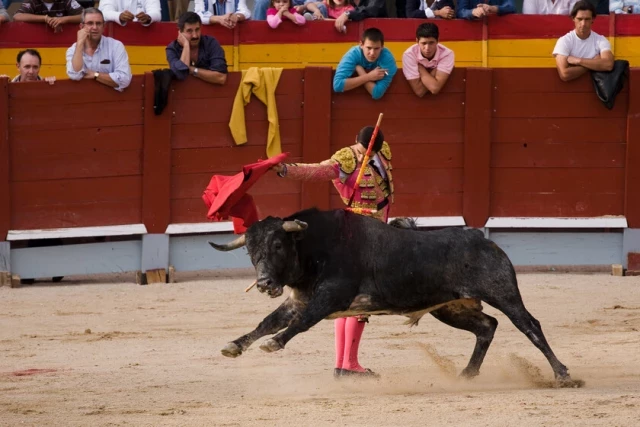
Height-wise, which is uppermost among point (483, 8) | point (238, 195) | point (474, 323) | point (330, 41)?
point (483, 8)

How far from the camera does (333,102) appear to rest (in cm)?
986

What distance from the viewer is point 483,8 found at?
10477mm

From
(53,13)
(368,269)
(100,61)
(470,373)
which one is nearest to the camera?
(368,269)

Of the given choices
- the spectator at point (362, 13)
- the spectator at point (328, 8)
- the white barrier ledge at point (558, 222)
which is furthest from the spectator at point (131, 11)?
the white barrier ledge at point (558, 222)

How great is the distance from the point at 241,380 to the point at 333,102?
3.49 metres

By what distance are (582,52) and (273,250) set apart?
4.31 m

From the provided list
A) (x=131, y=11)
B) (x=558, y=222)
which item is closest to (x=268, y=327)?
(x=558, y=222)

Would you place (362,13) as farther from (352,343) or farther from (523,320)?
(523,320)

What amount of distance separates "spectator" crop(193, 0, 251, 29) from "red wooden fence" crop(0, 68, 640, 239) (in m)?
0.76

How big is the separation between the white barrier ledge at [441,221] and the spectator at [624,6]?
2094 mm

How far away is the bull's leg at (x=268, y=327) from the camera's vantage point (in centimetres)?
604

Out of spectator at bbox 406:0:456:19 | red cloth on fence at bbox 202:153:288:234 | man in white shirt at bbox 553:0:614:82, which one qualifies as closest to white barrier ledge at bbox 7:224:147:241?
spectator at bbox 406:0:456:19

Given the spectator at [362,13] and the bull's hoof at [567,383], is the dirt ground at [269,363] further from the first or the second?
the spectator at [362,13]

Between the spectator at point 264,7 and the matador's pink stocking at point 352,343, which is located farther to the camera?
the spectator at point 264,7
